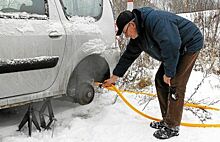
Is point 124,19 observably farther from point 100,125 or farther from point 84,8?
point 100,125

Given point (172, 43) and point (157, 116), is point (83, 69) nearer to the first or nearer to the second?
point (157, 116)

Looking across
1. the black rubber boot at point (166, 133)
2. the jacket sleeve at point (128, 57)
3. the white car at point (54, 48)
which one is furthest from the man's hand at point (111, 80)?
the black rubber boot at point (166, 133)

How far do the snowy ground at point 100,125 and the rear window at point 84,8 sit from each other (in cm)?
122

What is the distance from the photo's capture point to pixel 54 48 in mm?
3469

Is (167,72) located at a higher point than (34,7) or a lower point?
lower

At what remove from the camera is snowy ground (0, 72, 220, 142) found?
3375 mm

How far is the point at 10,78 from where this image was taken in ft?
10.3

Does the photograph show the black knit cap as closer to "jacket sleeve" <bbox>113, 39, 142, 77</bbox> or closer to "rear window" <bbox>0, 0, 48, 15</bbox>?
"jacket sleeve" <bbox>113, 39, 142, 77</bbox>

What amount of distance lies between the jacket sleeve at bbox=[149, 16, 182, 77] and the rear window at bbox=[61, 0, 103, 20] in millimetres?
1107

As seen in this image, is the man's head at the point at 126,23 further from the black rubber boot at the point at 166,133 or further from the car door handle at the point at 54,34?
the black rubber boot at the point at 166,133

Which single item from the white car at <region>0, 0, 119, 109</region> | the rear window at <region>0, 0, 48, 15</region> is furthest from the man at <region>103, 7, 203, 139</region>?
the rear window at <region>0, 0, 48, 15</region>

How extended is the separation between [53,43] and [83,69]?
662mm

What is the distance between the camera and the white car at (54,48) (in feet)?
10.2

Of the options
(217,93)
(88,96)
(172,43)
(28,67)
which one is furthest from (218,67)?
(28,67)
